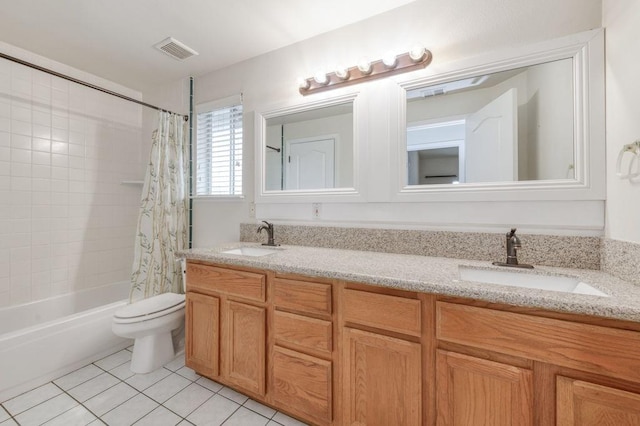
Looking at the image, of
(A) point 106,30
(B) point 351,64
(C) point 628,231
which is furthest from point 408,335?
(A) point 106,30

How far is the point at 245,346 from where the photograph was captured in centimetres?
147

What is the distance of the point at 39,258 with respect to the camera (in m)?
2.25

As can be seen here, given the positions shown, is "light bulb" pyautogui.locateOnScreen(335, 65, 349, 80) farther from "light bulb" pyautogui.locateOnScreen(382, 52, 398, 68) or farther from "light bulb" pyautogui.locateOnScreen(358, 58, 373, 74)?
"light bulb" pyautogui.locateOnScreen(382, 52, 398, 68)

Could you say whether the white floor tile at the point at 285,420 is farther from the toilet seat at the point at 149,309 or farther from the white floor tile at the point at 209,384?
the toilet seat at the point at 149,309

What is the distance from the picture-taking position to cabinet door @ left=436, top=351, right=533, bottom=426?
2.89ft

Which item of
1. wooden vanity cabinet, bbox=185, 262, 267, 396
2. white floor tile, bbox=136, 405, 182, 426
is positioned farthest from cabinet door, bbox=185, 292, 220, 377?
white floor tile, bbox=136, 405, 182, 426

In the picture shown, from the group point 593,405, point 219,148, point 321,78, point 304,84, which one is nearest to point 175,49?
point 219,148

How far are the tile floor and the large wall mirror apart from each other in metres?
1.35

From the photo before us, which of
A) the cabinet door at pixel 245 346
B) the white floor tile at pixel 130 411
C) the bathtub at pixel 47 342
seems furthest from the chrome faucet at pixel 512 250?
the bathtub at pixel 47 342

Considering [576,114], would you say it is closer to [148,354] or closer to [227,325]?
[227,325]

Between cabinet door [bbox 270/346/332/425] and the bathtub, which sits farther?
the bathtub

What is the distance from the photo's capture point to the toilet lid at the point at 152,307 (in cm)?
175

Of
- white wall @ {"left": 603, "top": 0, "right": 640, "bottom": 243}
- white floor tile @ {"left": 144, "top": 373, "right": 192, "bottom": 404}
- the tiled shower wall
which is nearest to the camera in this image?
white wall @ {"left": 603, "top": 0, "right": 640, "bottom": 243}

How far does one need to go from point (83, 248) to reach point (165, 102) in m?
1.61
